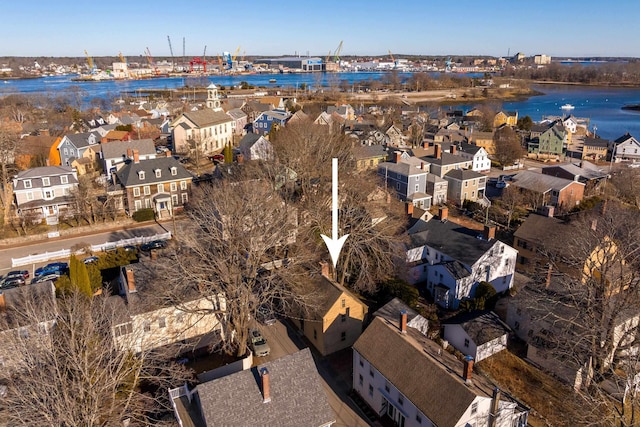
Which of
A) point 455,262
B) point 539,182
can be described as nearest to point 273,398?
point 455,262

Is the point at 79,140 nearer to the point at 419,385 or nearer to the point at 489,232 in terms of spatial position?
the point at 489,232

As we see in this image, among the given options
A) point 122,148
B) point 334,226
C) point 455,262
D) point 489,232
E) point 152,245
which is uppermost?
point 334,226

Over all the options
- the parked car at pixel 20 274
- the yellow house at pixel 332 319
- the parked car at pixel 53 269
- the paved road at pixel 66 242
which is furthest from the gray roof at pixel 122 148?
the yellow house at pixel 332 319

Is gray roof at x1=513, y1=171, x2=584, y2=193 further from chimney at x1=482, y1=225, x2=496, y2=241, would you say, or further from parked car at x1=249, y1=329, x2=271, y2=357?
parked car at x1=249, y1=329, x2=271, y2=357

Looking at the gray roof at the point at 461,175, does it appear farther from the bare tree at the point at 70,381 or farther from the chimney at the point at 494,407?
the bare tree at the point at 70,381

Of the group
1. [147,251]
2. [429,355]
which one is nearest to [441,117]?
[147,251]

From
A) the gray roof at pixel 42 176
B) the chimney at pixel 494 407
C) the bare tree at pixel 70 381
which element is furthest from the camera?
the gray roof at pixel 42 176
